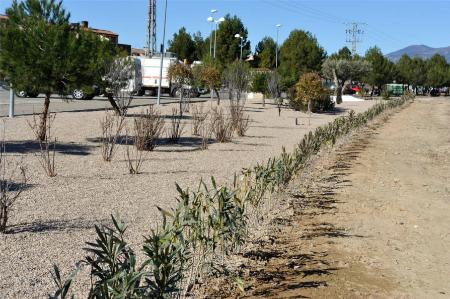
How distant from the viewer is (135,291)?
299 centimetres

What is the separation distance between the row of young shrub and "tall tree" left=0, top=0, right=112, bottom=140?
6.05 metres

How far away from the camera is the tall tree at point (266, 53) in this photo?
67562 millimetres

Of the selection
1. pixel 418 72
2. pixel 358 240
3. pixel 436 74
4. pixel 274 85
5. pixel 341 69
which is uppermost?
pixel 418 72

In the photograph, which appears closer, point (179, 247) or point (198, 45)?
point (179, 247)

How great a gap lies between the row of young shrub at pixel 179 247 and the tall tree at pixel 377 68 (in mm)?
67747

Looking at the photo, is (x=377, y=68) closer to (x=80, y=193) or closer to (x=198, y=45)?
(x=198, y=45)

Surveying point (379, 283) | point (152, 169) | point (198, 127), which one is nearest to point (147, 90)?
point (198, 127)

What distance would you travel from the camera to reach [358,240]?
6.30 m

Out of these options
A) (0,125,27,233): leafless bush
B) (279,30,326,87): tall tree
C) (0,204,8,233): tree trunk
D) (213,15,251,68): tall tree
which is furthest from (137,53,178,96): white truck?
(0,204,8,233): tree trunk

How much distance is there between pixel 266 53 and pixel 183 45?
1063cm

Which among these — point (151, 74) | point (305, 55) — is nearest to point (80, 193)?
point (151, 74)

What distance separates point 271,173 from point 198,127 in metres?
11.1

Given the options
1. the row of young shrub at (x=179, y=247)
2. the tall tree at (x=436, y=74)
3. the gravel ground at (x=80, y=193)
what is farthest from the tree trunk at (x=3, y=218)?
the tall tree at (x=436, y=74)

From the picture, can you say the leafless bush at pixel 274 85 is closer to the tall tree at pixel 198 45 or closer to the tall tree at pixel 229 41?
the tall tree at pixel 229 41
